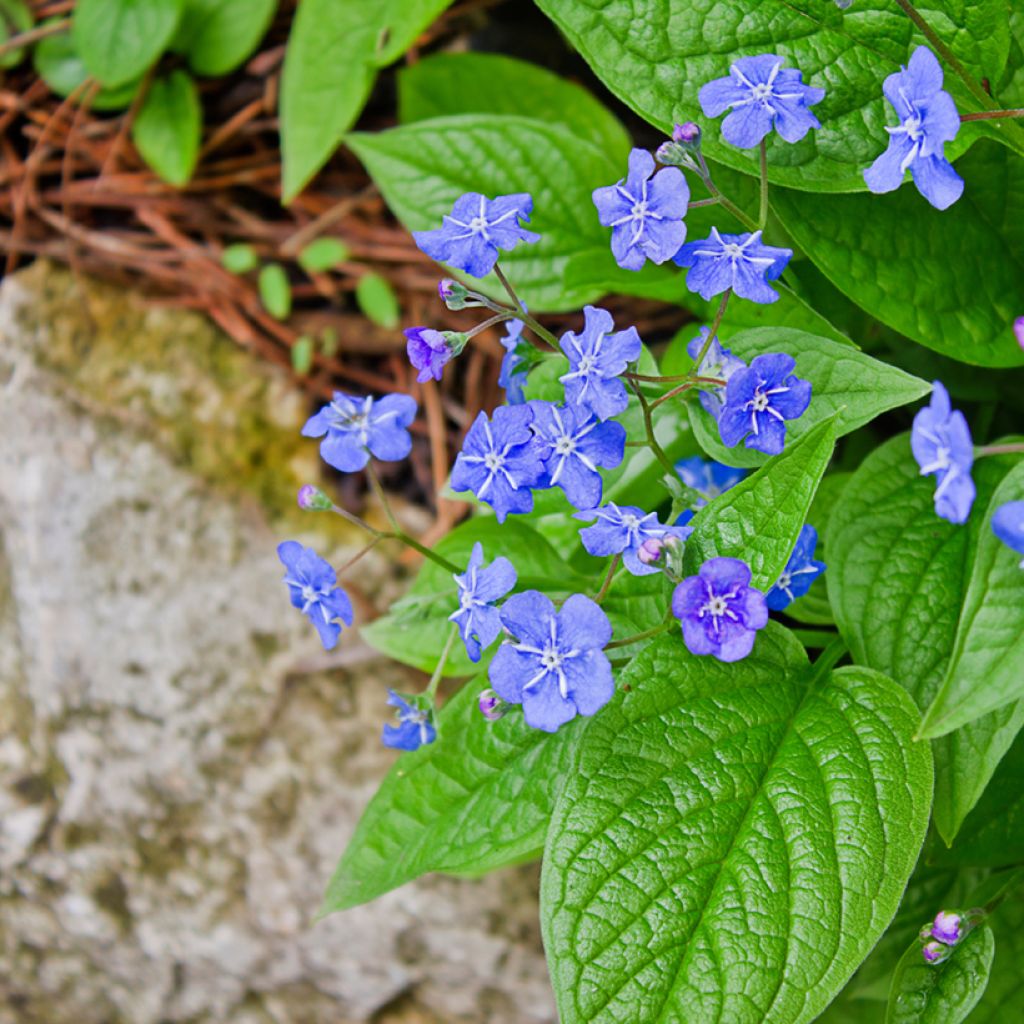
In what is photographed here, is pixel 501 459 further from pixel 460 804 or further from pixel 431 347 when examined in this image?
pixel 460 804

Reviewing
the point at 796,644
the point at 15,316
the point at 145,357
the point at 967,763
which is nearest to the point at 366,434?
the point at 796,644

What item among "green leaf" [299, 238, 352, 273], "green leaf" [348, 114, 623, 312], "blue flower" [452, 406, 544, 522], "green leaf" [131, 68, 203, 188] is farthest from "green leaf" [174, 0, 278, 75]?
"blue flower" [452, 406, 544, 522]

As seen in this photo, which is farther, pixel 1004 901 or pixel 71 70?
pixel 71 70

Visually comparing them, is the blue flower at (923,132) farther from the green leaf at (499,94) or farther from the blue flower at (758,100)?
the green leaf at (499,94)

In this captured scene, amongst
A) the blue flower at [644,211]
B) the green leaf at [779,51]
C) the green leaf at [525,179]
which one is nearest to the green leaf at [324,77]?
the green leaf at [525,179]

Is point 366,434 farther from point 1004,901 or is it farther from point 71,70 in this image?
point 71,70

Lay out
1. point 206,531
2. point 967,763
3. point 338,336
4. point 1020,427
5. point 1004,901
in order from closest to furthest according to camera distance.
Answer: point 967,763 → point 1004,901 → point 1020,427 → point 206,531 → point 338,336

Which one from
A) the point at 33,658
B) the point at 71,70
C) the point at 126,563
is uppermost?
the point at 71,70
